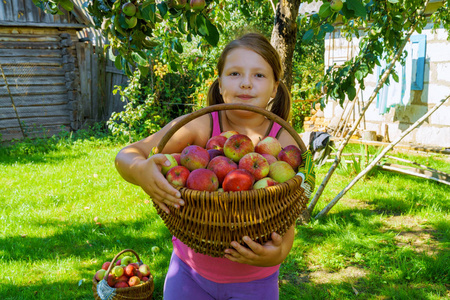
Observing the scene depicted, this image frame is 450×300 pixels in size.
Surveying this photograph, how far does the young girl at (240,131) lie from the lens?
1.34 metres

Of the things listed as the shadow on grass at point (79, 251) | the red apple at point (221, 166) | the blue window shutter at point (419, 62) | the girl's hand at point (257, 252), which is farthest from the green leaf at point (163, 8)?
the blue window shutter at point (419, 62)

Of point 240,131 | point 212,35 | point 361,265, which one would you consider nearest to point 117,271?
point 240,131

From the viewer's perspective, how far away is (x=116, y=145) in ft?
23.5

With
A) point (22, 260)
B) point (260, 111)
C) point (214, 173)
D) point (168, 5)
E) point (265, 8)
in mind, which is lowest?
point (22, 260)

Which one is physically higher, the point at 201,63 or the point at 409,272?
the point at 201,63

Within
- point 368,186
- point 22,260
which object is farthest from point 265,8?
point 22,260

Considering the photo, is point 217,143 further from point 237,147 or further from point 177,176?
point 177,176

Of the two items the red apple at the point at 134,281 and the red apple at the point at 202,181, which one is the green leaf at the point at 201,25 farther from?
the red apple at the point at 134,281

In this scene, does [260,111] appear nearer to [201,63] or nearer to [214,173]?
[214,173]

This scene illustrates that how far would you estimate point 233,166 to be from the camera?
122 centimetres

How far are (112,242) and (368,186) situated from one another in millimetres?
3078

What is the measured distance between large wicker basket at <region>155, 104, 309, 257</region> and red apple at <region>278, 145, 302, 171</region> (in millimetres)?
155

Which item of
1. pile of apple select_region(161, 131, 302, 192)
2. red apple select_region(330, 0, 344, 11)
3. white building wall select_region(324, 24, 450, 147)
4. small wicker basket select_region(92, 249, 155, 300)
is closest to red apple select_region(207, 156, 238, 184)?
pile of apple select_region(161, 131, 302, 192)

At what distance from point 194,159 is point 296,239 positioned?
2198mm
